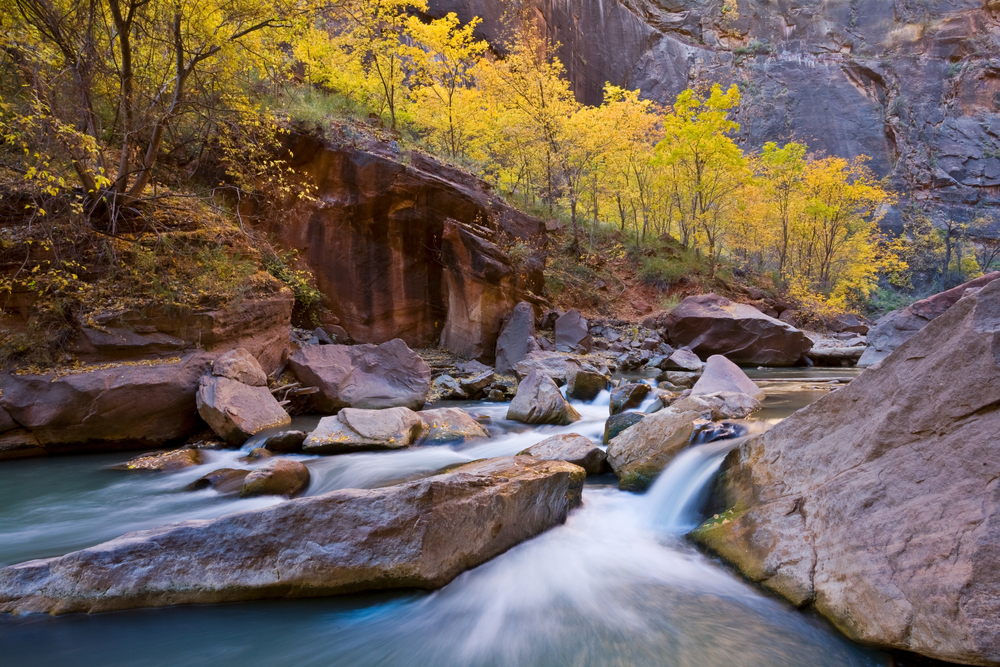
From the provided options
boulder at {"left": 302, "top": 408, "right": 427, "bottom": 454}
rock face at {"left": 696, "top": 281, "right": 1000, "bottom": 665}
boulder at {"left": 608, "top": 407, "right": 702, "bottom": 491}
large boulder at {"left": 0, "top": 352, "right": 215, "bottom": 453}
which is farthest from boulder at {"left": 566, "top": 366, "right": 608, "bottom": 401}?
large boulder at {"left": 0, "top": 352, "right": 215, "bottom": 453}

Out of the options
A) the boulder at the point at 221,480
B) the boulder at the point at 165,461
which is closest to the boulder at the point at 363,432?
the boulder at the point at 221,480

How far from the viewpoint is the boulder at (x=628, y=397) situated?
7898 mm

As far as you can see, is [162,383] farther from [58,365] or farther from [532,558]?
[532,558]

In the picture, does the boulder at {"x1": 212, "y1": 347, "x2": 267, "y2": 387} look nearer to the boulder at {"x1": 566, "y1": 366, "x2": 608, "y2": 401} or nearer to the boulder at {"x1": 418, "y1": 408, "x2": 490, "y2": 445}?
the boulder at {"x1": 418, "y1": 408, "x2": 490, "y2": 445}

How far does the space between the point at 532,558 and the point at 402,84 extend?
64.0 ft

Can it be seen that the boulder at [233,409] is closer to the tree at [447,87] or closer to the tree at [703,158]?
the tree at [447,87]

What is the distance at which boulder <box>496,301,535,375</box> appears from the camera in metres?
12.6

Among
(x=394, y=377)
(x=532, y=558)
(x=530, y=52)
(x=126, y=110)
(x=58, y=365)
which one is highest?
(x=530, y=52)

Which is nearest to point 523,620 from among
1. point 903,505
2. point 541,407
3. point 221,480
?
point 903,505

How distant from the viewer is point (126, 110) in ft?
24.9

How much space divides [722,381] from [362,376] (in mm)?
6533

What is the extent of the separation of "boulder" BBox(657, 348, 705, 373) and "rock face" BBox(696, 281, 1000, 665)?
9823mm

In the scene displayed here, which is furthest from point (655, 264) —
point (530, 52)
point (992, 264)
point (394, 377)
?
point (992, 264)

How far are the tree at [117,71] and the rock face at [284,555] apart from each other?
4.94m
